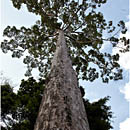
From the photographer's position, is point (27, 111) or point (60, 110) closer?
point (60, 110)

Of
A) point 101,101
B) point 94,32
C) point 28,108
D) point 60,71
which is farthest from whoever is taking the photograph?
point 94,32

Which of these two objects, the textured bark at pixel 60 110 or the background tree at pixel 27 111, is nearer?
the textured bark at pixel 60 110

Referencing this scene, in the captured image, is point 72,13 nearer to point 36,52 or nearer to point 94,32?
point 94,32

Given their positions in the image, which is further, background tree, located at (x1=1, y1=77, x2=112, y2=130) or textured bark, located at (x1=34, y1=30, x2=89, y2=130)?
background tree, located at (x1=1, y1=77, x2=112, y2=130)

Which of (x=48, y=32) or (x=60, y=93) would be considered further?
(x=48, y=32)

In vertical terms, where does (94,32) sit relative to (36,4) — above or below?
below

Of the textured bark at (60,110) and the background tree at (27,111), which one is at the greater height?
the background tree at (27,111)

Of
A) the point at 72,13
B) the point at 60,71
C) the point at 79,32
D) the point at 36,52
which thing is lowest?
the point at 60,71

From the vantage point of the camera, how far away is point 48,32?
12.6m

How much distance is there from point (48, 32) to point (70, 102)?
1056 cm

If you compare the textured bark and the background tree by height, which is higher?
the background tree

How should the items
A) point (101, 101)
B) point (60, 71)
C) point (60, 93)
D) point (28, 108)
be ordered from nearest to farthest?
point (60, 93), point (60, 71), point (28, 108), point (101, 101)

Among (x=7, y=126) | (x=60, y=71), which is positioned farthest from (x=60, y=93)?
(x=7, y=126)

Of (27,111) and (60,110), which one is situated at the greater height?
(27,111)
